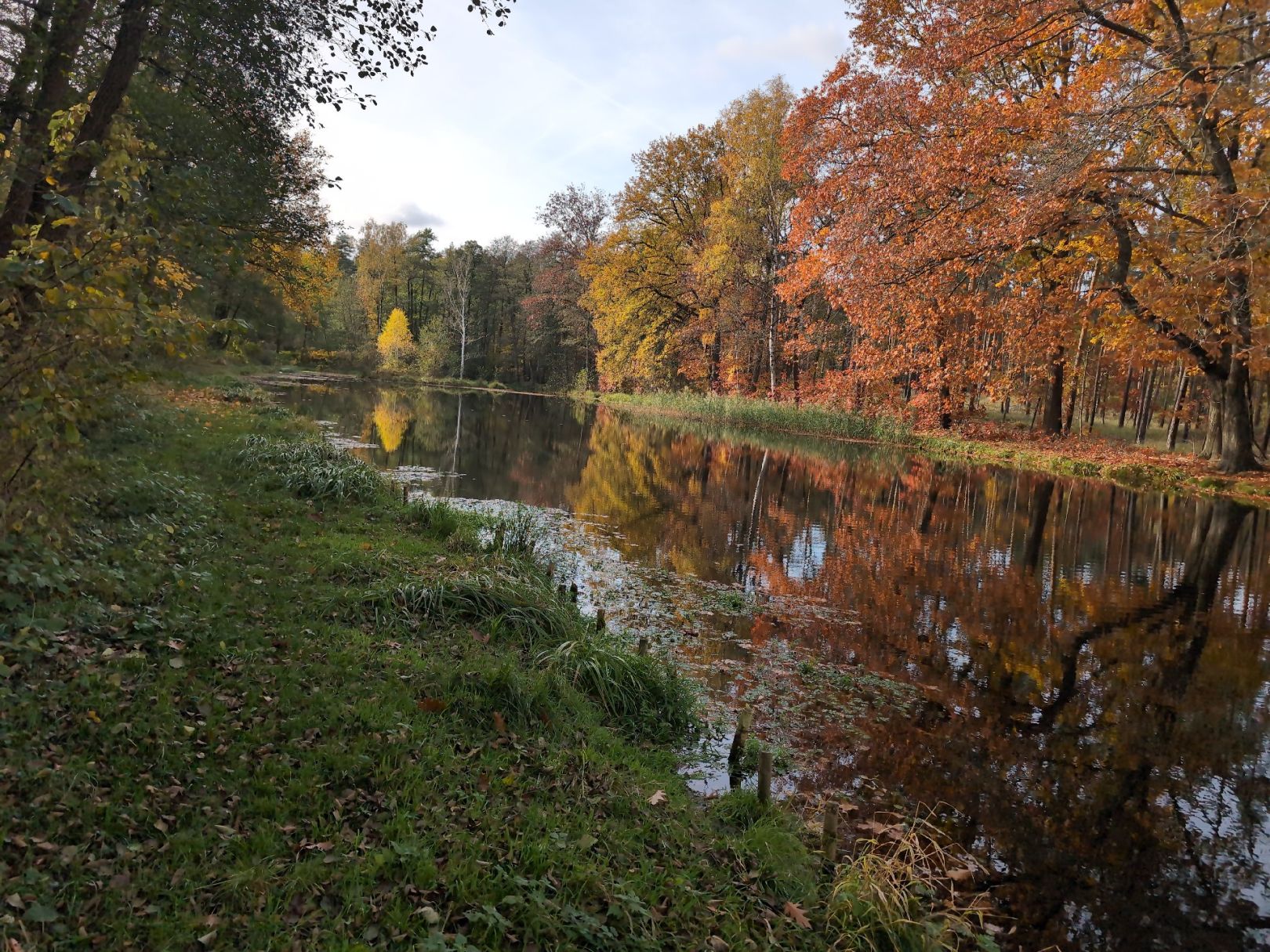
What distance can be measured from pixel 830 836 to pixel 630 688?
211 cm

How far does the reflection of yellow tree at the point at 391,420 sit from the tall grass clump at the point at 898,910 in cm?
1799

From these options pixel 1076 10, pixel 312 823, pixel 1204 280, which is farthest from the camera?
pixel 1204 280

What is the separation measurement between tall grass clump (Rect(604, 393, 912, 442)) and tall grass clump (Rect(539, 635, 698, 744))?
2693 cm

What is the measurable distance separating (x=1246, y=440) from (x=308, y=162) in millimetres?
33404

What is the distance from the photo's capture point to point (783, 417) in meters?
34.3

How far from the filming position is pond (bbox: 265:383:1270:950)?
4.53 meters

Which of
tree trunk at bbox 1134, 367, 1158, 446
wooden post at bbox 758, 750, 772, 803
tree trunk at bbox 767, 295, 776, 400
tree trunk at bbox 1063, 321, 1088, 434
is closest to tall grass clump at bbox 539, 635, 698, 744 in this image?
wooden post at bbox 758, 750, 772, 803

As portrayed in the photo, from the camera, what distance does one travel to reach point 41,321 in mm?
2943

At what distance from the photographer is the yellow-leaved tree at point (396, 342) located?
5694 centimetres

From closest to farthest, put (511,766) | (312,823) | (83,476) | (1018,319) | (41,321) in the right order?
(41,321) → (312,823) → (83,476) → (511,766) → (1018,319)

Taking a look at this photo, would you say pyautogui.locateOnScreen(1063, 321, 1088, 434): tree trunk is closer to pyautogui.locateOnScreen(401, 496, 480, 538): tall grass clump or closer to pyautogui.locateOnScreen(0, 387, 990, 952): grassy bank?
pyautogui.locateOnScreen(401, 496, 480, 538): tall grass clump

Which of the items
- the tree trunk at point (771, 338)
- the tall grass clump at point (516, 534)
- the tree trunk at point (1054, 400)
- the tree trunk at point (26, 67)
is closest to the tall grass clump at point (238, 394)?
A: the tall grass clump at point (516, 534)

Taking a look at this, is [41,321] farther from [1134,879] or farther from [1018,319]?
[1018,319]

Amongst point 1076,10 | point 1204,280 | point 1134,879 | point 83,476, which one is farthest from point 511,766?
point 1204,280
